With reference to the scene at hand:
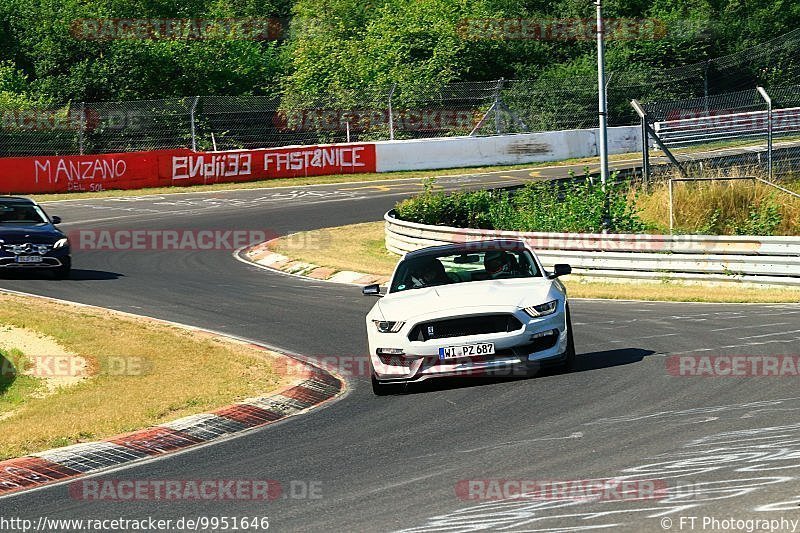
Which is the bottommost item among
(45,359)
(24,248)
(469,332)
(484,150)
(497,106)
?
(45,359)

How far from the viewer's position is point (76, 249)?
1153 inches

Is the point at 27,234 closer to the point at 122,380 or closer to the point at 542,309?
the point at 122,380

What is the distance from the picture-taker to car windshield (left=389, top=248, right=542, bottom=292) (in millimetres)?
12969

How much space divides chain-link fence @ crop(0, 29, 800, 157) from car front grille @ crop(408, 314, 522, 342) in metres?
29.5

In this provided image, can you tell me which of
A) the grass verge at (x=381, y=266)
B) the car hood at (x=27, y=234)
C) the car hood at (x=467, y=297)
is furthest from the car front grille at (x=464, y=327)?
the car hood at (x=27, y=234)

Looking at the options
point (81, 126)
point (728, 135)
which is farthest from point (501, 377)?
point (81, 126)

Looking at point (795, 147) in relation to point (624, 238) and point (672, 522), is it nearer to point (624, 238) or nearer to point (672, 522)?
point (624, 238)

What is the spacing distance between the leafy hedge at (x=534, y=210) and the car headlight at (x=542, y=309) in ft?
39.5

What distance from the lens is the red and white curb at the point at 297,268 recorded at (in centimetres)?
2372

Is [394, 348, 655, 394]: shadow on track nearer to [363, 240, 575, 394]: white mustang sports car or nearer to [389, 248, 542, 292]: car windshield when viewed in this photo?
[363, 240, 575, 394]: white mustang sports car

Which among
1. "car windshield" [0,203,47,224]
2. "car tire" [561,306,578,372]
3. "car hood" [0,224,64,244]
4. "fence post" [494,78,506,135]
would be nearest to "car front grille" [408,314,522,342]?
"car tire" [561,306,578,372]

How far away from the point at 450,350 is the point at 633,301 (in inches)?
Result: 301

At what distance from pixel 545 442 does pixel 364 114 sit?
38.0 meters

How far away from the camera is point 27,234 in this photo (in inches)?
909
